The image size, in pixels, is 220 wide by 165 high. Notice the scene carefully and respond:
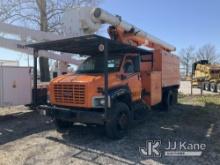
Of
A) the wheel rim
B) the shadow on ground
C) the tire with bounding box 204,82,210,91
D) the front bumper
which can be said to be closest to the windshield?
the wheel rim

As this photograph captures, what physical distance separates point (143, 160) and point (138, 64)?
3.87m

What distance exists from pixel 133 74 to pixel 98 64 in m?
1.12

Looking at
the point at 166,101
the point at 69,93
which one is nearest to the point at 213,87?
the point at 166,101

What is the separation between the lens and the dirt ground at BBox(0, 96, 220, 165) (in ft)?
21.1

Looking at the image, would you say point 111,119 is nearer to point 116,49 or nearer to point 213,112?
point 116,49

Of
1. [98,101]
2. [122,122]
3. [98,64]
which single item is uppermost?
[98,64]

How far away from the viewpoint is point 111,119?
749 centimetres

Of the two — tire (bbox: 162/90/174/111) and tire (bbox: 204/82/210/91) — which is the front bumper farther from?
tire (bbox: 204/82/210/91)

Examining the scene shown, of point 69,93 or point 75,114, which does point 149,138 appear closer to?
point 75,114

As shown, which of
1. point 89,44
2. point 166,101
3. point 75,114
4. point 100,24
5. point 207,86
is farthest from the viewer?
point 207,86

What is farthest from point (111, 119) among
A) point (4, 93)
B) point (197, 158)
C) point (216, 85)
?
point (216, 85)

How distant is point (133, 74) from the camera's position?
9031 mm

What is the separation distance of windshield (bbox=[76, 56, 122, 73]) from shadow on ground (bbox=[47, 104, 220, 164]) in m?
1.85

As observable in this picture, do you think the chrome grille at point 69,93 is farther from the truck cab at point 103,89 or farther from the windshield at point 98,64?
the windshield at point 98,64
